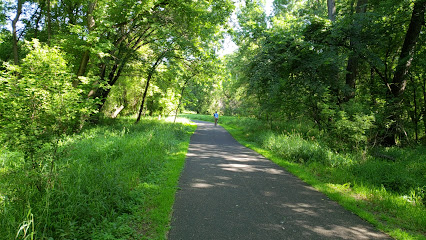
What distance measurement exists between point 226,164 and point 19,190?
5685mm

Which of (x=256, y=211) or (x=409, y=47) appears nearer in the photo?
(x=256, y=211)

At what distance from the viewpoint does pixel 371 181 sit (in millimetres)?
5906

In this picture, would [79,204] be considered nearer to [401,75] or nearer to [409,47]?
[401,75]

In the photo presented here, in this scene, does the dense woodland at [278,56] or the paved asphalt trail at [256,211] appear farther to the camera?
the dense woodland at [278,56]

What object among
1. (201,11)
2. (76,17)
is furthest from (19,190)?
(76,17)

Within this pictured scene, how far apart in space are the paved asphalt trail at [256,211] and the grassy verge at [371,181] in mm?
383

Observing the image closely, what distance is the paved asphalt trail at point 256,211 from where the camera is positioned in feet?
11.4

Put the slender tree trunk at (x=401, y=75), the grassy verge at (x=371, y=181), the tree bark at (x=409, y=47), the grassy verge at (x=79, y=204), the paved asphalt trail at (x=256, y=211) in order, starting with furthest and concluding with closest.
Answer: the tree bark at (x=409, y=47) < the slender tree trunk at (x=401, y=75) < the grassy verge at (x=371, y=181) < the paved asphalt trail at (x=256, y=211) < the grassy verge at (x=79, y=204)

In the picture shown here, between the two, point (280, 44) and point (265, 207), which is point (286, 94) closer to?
point (280, 44)

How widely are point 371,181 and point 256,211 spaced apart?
3.89m

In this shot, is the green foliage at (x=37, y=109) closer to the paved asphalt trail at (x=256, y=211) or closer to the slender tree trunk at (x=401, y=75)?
the paved asphalt trail at (x=256, y=211)

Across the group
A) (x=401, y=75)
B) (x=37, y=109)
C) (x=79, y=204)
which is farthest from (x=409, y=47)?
(x=37, y=109)

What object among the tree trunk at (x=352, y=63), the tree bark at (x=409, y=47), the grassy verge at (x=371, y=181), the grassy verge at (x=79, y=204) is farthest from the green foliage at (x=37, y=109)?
the tree bark at (x=409, y=47)

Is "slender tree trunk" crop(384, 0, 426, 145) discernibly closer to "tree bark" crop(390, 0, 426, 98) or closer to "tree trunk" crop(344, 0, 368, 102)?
"tree bark" crop(390, 0, 426, 98)
